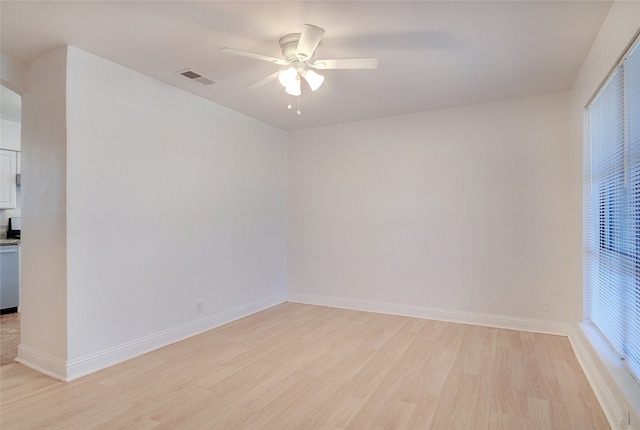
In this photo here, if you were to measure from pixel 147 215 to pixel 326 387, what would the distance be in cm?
219

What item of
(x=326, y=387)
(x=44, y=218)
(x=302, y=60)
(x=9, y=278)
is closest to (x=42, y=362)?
(x=44, y=218)

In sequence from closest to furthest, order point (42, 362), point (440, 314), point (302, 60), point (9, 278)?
point (302, 60) → point (42, 362) → point (440, 314) → point (9, 278)

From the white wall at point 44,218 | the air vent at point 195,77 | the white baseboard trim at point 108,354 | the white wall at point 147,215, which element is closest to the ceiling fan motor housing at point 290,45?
the air vent at point 195,77

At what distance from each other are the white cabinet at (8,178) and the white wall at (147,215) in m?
2.65

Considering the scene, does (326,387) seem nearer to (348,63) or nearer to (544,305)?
(348,63)

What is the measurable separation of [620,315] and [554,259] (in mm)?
1539

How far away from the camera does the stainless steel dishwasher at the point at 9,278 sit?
14.4ft

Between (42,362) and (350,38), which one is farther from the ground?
(350,38)

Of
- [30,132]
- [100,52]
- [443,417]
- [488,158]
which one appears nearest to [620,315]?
[443,417]

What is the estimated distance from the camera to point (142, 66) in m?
2.96

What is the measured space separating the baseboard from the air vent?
3795mm

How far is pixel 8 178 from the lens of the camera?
15.7 feet

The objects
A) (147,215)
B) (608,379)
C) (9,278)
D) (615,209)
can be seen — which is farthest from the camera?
(9,278)

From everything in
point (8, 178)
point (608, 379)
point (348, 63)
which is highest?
point (348, 63)
